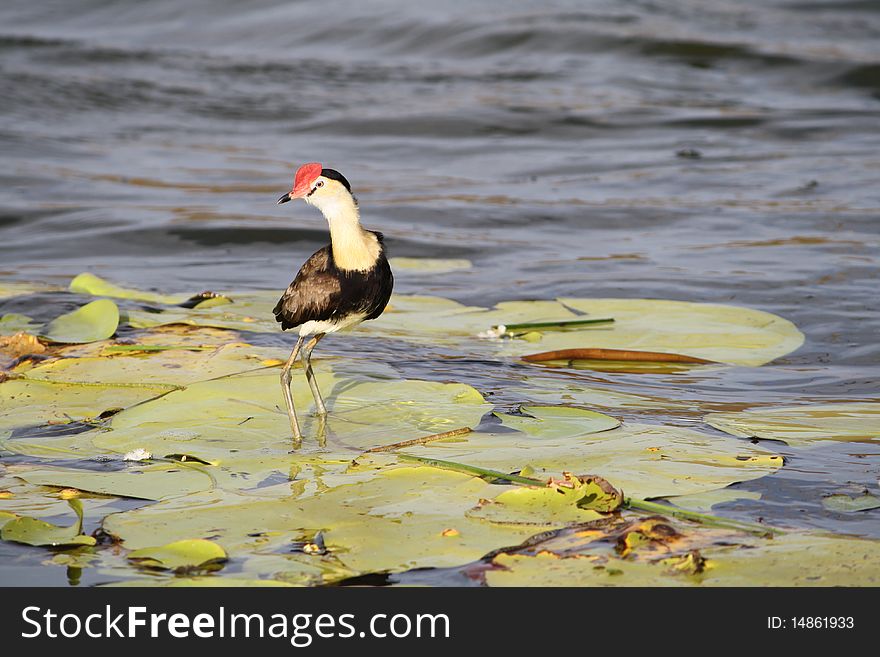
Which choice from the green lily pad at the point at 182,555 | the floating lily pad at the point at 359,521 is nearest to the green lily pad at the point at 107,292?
the floating lily pad at the point at 359,521

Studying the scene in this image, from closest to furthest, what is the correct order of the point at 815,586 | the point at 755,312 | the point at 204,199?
the point at 815,586
the point at 755,312
the point at 204,199

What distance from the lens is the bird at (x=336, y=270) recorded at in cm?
371

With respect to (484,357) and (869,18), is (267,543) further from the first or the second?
(869,18)

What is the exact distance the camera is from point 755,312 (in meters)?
5.66

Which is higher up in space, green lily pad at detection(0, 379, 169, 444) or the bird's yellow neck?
the bird's yellow neck

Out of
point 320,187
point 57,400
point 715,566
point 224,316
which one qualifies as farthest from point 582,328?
point 715,566

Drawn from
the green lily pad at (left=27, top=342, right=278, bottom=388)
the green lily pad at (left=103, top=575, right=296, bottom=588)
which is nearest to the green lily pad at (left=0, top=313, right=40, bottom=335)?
the green lily pad at (left=27, top=342, right=278, bottom=388)

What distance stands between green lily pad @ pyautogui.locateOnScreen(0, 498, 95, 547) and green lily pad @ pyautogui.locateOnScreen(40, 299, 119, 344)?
1.90 m

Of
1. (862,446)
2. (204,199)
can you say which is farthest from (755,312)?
(204,199)

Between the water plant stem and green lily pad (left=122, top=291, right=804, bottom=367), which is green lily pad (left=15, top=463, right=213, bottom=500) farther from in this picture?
green lily pad (left=122, top=291, right=804, bottom=367)

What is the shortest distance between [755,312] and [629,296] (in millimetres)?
756

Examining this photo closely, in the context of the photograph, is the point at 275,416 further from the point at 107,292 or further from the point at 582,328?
the point at 107,292

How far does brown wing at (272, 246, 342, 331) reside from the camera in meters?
3.75

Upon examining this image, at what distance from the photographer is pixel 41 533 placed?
10.2 feet
